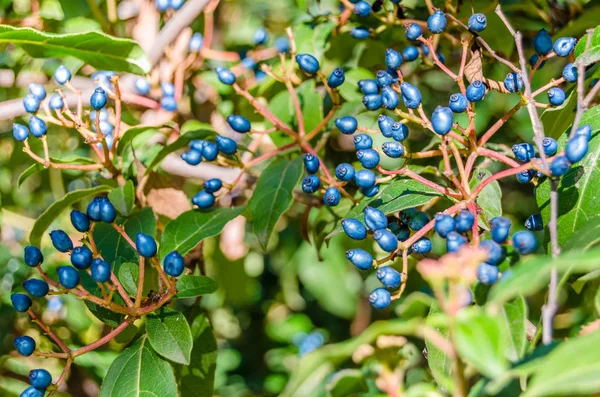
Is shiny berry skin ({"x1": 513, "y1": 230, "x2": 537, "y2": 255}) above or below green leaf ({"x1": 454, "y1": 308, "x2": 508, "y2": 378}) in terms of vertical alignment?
below

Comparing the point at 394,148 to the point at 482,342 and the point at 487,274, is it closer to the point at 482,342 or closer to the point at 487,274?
the point at 487,274

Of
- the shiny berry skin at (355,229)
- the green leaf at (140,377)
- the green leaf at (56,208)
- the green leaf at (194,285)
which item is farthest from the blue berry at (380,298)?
the green leaf at (56,208)

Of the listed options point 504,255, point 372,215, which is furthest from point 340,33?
point 504,255

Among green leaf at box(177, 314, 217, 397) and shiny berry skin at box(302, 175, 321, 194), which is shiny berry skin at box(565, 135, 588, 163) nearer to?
shiny berry skin at box(302, 175, 321, 194)

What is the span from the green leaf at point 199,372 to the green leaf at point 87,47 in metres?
0.81

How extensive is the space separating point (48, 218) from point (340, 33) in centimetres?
108

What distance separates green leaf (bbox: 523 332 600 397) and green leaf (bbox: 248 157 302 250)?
37.4 inches

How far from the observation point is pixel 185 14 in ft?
6.88

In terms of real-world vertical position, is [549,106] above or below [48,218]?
above

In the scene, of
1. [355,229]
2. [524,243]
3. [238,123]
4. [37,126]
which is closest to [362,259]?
[355,229]

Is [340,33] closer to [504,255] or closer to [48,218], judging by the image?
[48,218]

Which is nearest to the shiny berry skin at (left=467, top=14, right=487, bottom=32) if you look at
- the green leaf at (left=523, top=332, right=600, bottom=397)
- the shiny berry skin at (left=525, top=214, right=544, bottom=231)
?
the shiny berry skin at (left=525, top=214, right=544, bottom=231)

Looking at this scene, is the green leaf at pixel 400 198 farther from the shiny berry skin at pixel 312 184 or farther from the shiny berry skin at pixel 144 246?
the shiny berry skin at pixel 144 246

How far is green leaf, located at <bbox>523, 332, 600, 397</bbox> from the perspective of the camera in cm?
69
